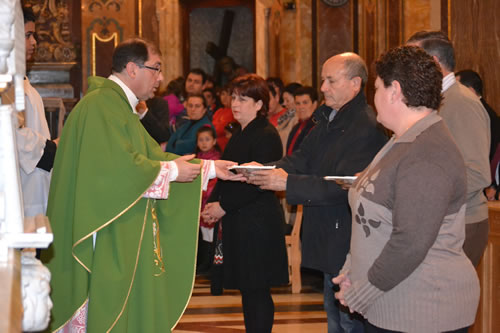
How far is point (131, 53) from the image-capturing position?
3.94 m

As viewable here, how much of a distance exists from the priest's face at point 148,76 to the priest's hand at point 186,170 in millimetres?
440

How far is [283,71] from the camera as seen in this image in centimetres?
1284

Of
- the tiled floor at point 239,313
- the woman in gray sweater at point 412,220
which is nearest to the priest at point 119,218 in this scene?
the woman in gray sweater at point 412,220

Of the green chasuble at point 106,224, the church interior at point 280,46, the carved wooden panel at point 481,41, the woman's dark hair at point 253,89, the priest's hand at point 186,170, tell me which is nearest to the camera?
the green chasuble at point 106,224

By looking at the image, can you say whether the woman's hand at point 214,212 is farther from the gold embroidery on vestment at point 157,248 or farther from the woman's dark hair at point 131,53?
the woman's dark hair at point 131,53

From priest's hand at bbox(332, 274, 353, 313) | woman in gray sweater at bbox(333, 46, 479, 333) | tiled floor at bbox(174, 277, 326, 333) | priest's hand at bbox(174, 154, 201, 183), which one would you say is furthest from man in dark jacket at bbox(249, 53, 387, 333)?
tiled floor at bbox(174, 277, 326, 333)

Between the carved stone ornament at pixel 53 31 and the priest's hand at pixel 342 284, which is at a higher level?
the carved stone ornament at pixel 53 31

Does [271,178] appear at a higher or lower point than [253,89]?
lower

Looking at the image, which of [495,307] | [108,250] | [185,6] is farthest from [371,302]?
Answer: [185,6]

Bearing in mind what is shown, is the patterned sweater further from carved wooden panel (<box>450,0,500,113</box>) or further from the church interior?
carved wooden panel (<box>450,0,500,113</box>)

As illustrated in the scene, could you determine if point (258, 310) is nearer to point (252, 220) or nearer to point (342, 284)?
point (252, 220)

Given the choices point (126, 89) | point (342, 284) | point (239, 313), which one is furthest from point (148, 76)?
point (239, 313)

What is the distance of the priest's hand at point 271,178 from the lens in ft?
13.1

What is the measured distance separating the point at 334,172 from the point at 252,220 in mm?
878
